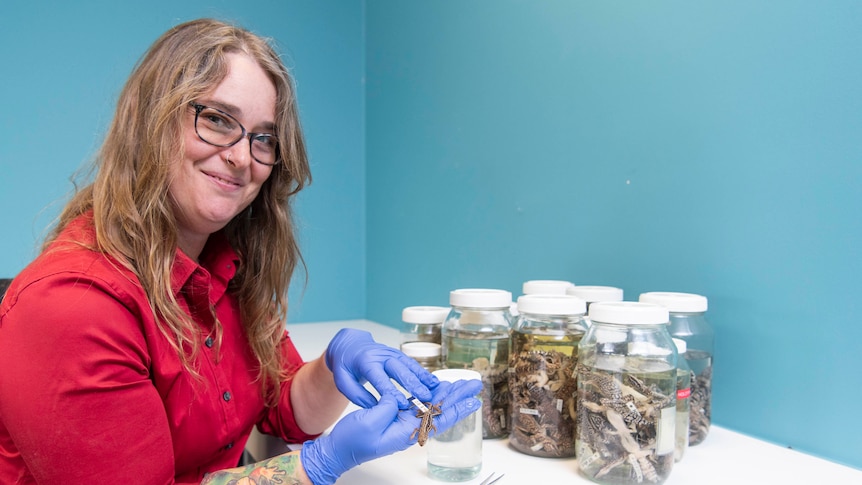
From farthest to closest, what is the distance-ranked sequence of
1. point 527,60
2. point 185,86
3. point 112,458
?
point 527,60 → point 185,86 → point 112,458

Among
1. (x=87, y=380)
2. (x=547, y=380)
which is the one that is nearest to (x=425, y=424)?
(x=547, y=380)

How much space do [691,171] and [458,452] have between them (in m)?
0.70

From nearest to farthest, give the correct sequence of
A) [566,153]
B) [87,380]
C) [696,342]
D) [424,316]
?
1. [87,380]
2. [696,342]
3. [424,316]
4. [566,153]

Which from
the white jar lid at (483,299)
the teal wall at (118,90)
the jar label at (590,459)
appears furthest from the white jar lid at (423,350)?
the teal wall at (118,90)

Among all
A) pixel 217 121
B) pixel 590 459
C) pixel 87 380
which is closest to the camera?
pixel 87 380

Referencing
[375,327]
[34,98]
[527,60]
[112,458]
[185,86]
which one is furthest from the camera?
[375,327]

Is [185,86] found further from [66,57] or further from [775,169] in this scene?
[66,57]

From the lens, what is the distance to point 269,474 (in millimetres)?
816

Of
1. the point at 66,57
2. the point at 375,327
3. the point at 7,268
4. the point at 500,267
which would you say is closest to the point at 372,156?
the point at 375,327

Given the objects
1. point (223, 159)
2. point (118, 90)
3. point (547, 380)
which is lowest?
point (547, 380)

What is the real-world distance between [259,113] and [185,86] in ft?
0.39

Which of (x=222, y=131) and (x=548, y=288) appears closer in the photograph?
(x=222, y=131)

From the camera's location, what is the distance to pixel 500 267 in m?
1.59

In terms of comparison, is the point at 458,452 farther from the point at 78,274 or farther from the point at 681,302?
the point at 78,274
